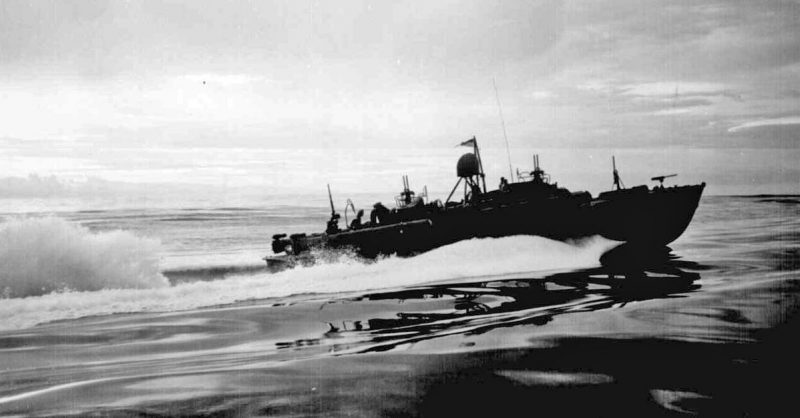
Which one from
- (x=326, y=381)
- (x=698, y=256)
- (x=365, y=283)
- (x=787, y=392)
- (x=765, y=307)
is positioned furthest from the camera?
(x=698, y=256)

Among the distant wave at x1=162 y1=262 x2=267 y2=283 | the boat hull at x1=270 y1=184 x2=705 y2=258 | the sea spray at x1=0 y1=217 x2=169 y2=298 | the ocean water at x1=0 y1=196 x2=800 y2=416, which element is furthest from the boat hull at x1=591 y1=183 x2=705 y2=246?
the sea spray at x1=0 y1=217 x2=169 y2=298

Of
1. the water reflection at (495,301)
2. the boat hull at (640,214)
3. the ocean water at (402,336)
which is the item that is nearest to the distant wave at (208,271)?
the ocean water at (402,336)

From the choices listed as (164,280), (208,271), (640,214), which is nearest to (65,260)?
(164,280)

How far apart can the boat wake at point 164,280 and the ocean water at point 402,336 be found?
0.07 meters

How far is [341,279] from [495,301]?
6716 millimetres

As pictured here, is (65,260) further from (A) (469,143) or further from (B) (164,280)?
(A) (469,143)

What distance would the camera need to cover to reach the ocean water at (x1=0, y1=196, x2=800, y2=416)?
16.9ft

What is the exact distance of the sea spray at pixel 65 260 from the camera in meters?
15.3

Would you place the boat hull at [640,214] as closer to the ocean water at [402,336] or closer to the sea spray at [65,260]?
the ocean water at [402,336]

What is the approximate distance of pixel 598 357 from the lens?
20.1ft

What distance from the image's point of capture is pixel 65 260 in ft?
52.7

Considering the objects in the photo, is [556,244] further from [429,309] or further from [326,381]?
[326,381]

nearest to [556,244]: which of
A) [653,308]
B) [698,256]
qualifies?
[698,256]

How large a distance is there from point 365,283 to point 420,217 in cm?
638
